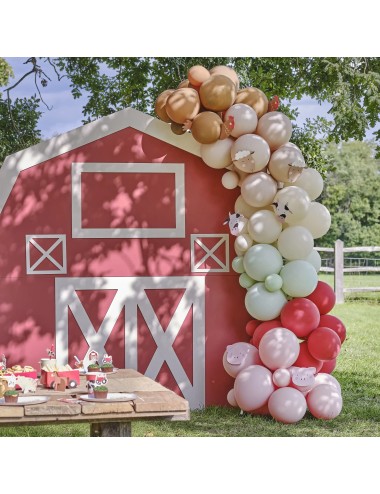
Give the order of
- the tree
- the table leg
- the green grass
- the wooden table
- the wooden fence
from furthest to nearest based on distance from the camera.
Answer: the tree
the wooden fence
the green grass
the table leg
the wooden table

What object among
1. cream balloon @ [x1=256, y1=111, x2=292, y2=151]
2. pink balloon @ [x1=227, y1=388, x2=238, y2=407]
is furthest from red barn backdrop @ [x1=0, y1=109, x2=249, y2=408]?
cream balloon @ [x1=256, y1=111, x2=292, y2=151]

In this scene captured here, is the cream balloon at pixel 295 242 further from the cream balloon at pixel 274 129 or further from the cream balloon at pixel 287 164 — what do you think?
the cream balloon at pixel 274 129

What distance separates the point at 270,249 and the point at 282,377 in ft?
2.93

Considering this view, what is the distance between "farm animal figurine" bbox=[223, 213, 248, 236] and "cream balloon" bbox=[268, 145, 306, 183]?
1.29 ft

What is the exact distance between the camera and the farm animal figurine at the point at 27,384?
424cm

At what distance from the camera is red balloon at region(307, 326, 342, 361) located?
5.50m

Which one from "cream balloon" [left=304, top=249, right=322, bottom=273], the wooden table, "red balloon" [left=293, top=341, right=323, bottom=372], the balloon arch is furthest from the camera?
"cream balloon" [left=304, top=249, right=322, bottom=273]

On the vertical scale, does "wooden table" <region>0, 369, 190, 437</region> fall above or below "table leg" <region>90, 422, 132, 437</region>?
above

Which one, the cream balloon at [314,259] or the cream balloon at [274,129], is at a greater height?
the cream balloon at [274,129]

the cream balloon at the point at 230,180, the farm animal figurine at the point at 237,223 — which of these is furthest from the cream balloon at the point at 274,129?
the farm animal figurine at the point at 237,223

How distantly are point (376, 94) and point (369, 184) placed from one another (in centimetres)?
923

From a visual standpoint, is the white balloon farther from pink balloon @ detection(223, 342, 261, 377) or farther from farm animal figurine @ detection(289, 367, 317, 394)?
farm animal figurine @ detection(289, 367, 317, 394)

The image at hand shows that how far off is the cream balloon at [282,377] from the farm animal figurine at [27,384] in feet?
6.16

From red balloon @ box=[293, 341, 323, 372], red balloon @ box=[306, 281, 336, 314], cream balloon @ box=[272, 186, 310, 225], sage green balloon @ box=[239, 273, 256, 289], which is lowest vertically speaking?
red balloon @ box=[293, 341, 323, 372]
